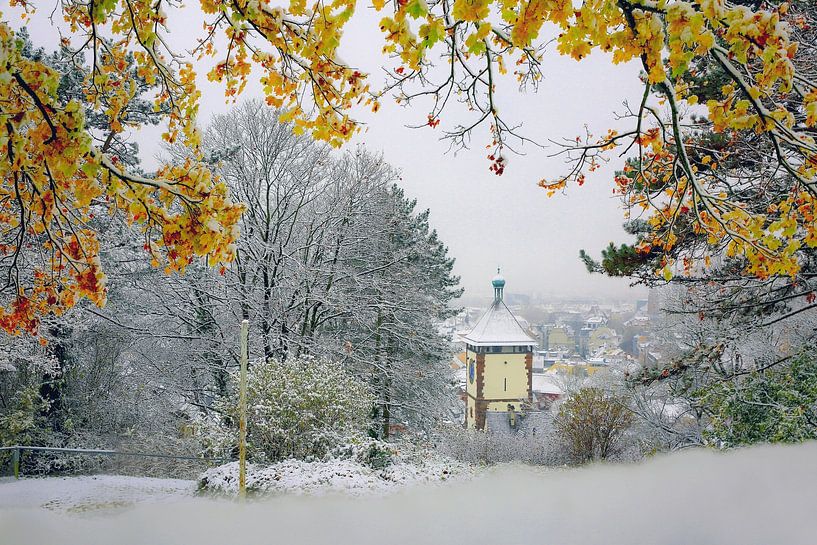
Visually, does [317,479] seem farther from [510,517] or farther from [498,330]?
[498,330]

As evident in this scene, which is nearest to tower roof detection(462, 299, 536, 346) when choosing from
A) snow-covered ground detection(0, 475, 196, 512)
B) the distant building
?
the distant building

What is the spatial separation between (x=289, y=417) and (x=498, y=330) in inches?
759

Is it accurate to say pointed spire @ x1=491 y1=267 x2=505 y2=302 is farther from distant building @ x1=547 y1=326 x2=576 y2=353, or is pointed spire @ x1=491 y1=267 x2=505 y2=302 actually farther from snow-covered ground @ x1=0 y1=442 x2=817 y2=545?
snow-covered ground @ x1=0 y1=442 x2=817 y2=545

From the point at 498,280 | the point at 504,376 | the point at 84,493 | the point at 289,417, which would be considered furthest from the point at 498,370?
the point at 84,493

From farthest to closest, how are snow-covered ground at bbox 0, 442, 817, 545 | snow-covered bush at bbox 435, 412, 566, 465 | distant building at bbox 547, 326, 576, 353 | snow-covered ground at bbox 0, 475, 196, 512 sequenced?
distant building at bbox 547, 326, 576, 353 → snow-covered bush at bbox 435, 412, 566, 465 → snow-covered ground at bbox 0, 475, 196, 512 → snow-covered ground at bbox 0, 442, 817, 545

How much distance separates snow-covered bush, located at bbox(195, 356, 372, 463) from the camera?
246 inches

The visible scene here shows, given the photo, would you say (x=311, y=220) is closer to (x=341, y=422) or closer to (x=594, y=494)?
(x=341, y=422)

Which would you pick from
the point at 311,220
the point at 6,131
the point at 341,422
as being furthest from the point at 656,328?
the point at 6,131

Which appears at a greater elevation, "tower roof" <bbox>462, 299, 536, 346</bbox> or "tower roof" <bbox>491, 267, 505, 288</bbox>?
"tower roof" <bbox>491, 267, 505, 288</bbox>

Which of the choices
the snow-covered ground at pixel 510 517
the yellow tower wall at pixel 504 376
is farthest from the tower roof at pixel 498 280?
the snow-covered ground at pixel 510 517

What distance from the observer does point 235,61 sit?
275 centimetres

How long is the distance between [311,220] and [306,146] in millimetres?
1526

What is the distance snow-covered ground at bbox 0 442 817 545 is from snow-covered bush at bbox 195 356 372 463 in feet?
11.9

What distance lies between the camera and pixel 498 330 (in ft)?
80.8
